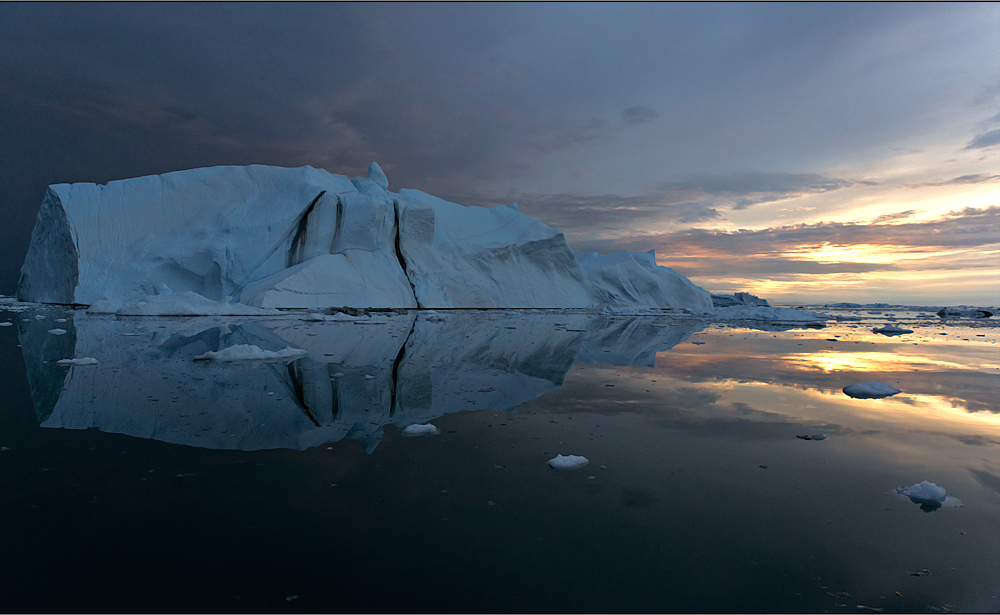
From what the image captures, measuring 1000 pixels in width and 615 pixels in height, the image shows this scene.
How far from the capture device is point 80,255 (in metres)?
18.4

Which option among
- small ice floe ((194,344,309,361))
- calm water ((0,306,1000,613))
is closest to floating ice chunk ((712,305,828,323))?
calm water ((0,306,1000,613))

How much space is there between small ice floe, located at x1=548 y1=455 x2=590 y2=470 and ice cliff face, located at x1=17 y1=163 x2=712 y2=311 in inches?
599

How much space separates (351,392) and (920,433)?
4.10m

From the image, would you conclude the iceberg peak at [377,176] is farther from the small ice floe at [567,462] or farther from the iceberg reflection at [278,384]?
the small ice floe at [567,462]

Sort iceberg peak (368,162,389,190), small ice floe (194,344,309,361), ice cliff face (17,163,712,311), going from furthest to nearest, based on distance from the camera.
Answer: iceberg peak (368,162,389,190), ice cliff face (17,163,712,311), small ice floe (194,344,309,361)

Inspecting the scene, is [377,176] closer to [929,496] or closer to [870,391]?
[870,391]

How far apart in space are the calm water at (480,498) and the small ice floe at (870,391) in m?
0.16

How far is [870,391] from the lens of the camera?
445cm

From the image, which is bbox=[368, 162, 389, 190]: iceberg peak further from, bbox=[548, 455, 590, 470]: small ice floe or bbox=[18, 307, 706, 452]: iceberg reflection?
bbox=[548, 455, 590, 470]: small ice floe

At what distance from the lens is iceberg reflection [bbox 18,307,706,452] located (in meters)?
2.91

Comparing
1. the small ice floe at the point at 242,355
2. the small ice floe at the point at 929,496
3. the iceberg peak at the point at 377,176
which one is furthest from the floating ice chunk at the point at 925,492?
the iceberg peak at the point at 377,176

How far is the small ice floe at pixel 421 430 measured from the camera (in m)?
2.87

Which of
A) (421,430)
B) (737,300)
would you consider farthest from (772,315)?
(737,300)

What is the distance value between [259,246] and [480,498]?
20.3 m
